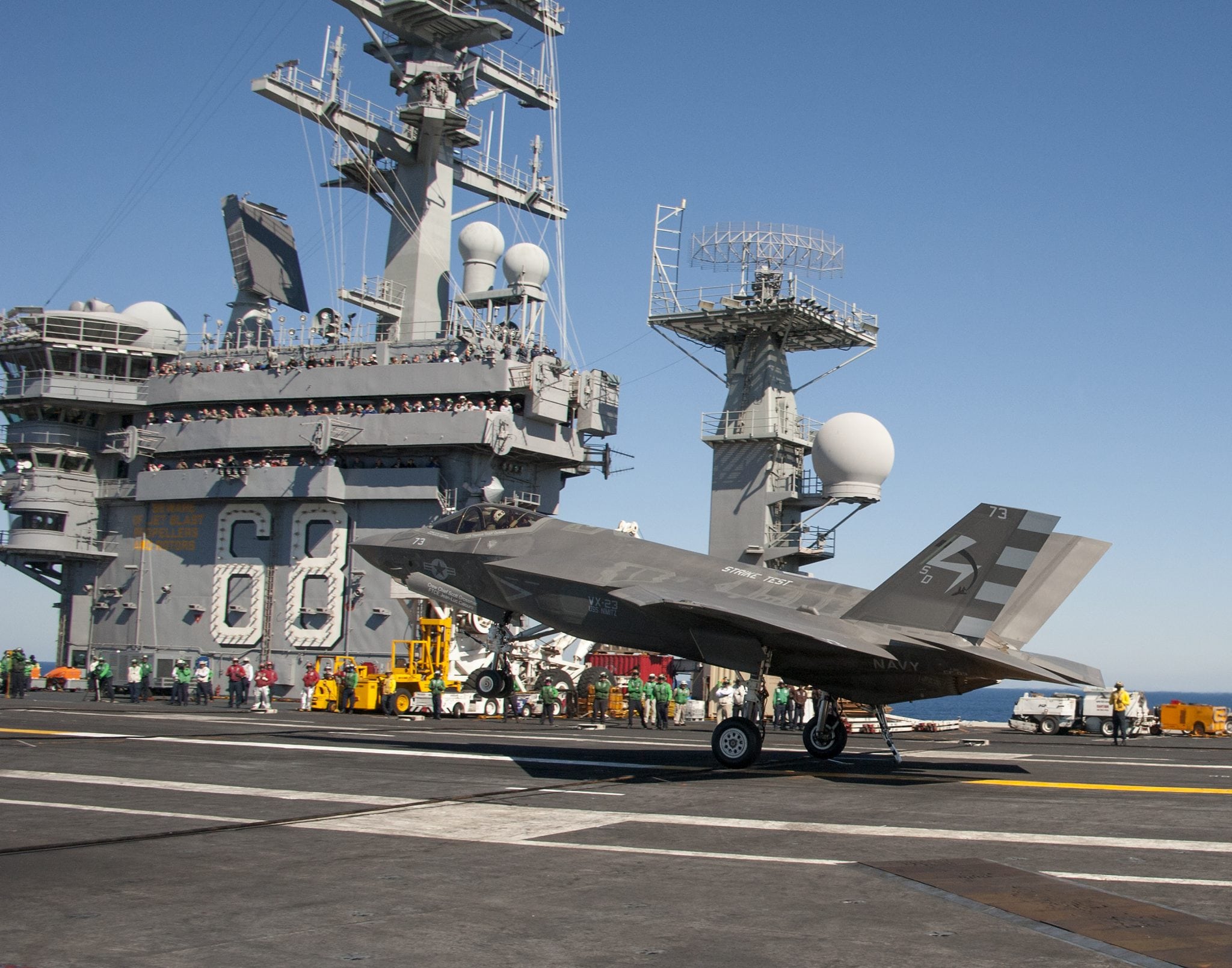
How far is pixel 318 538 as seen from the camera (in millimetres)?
47094

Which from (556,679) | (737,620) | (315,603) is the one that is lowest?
(556,679)

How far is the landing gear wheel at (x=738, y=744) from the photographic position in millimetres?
17953

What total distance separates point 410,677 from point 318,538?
1256cm

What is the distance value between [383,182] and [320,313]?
6.54m

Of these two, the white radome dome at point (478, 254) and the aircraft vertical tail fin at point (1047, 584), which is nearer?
the aircraft vertical tail fin at point (1047, 584)

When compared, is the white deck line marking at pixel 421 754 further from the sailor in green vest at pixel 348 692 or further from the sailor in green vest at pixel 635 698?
the sailor in green vest at pixel 348 692

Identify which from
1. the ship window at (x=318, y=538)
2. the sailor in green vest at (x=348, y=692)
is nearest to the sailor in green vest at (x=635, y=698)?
the sailor in green vest at (x=348, y=692)

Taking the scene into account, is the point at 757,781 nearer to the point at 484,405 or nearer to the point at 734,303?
the point at 484,405

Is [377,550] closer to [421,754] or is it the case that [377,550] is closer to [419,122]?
[421,754]

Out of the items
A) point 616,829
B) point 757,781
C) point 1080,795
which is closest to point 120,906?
point 616,829

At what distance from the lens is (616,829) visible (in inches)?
474

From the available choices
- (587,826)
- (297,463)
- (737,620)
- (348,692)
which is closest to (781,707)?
(348,692)

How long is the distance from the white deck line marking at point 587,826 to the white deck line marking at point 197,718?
13.9 m

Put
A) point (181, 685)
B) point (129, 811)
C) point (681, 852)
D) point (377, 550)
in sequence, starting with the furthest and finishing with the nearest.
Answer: point (181, 685) < point (377, 550) < point (129, 811) < point (681, 852)
